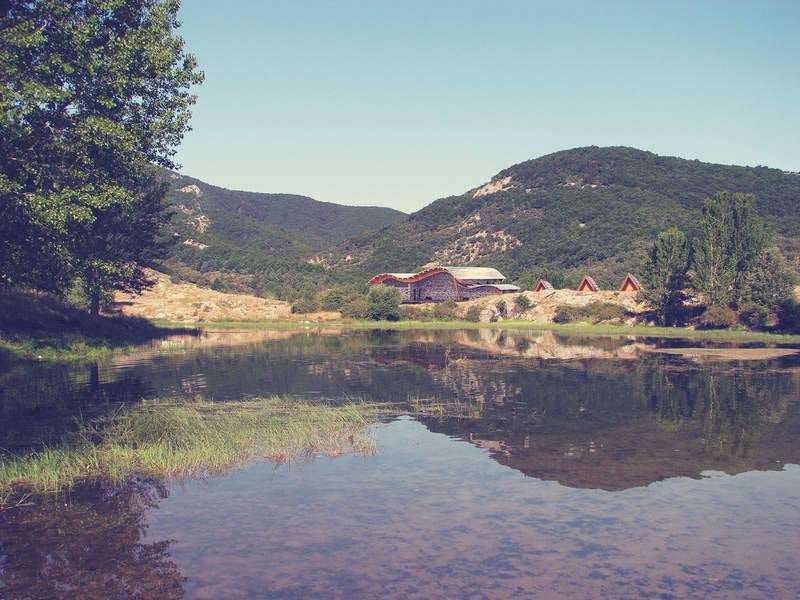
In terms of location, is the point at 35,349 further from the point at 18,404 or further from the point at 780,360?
the point at 780,360

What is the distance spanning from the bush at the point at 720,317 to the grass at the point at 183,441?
5397 centimetres

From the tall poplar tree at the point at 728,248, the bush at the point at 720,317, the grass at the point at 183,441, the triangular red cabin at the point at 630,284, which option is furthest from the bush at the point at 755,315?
the grass at the point at 183,441

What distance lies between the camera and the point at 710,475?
62.3 ft

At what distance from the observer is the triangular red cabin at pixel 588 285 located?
4213 inches

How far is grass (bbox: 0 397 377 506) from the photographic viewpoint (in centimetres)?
1752

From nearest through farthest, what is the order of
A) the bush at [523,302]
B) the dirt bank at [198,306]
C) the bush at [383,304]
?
1. the dirt bank at [198,306]
2. the bush at [523,302]
3. the bush at [383,304]

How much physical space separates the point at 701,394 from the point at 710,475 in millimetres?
15176

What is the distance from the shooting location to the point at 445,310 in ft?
342

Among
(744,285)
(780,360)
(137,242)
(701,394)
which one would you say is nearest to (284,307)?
(137,242)

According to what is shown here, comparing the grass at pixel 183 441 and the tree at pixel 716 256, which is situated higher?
the tree at pixel 716 256

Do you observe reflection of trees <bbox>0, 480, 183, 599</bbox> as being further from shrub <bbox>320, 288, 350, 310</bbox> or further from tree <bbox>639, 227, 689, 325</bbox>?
shrub <bbox>320, 288, 350, 310</bbox>

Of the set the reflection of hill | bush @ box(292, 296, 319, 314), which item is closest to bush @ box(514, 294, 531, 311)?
bush @ box(292, 296, 319, 314)

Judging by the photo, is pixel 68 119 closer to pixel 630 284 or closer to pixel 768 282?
pixel 768 282

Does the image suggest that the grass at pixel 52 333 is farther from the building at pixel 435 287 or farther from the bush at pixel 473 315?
the building at pixel 435 287
